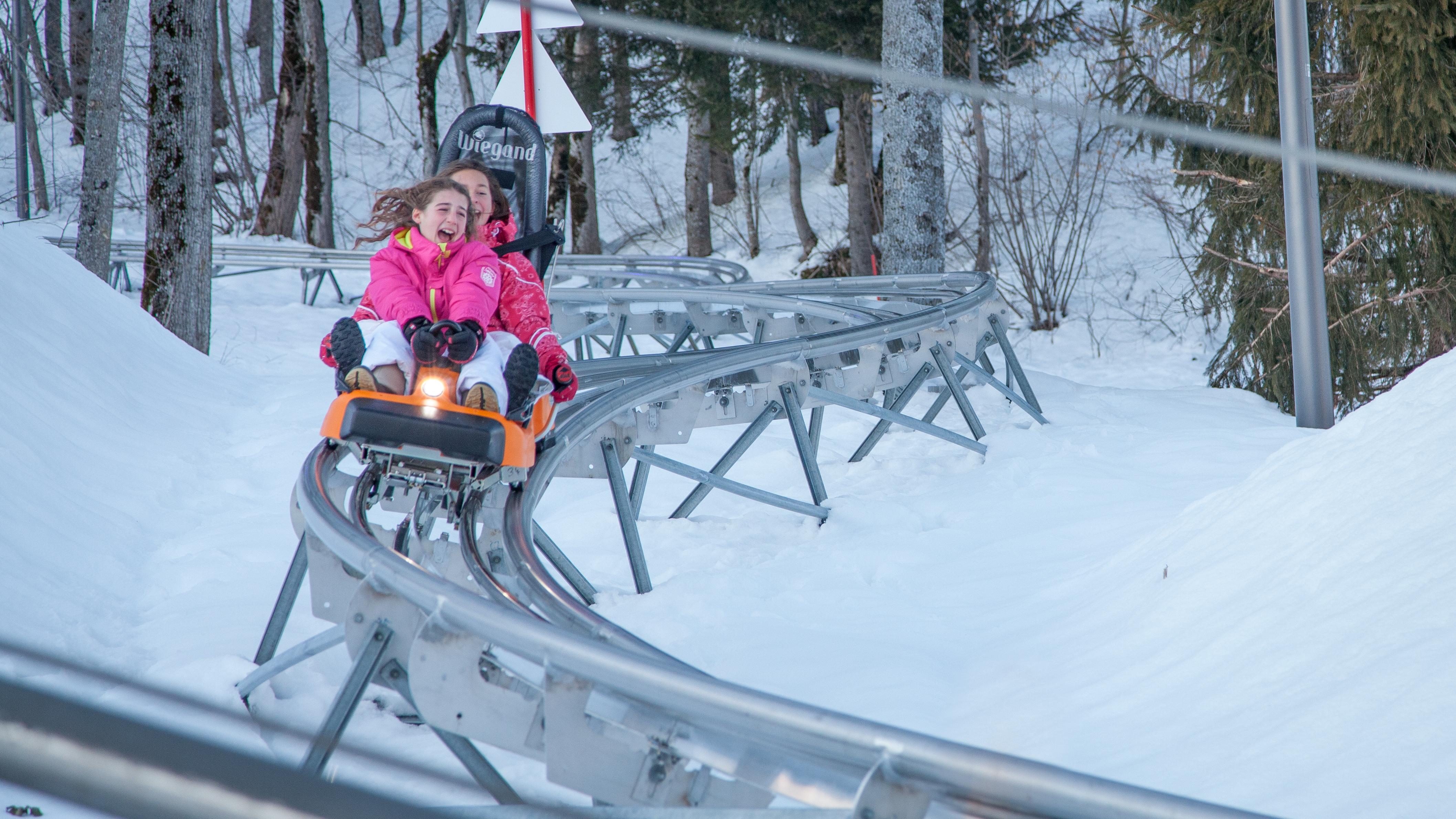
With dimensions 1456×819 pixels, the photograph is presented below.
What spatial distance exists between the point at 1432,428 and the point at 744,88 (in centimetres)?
1236

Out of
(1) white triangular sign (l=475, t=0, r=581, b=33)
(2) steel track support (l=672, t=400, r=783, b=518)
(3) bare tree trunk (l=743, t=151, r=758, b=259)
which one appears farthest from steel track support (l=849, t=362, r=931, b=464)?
(3) bare tree trunk (l=743, t=151, r=758, b=259)

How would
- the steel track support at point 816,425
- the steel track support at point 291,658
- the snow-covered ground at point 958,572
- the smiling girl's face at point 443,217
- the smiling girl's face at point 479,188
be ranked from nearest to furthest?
1. the snow-covered ground at point 958,572
2. the steel track support at point 291,658
3. the smiling girl's face at point 443,217
4. the smiling girl's face at point 479,188
5. the steel track support at point 816,425

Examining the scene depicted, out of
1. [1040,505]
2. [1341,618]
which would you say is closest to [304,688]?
[1341,618]

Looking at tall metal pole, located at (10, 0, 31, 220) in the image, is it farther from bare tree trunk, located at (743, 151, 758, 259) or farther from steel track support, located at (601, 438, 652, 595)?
steel track support, located at (601, 438, 652, 595)

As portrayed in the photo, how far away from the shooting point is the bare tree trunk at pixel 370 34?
101 ft

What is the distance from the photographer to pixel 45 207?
22266 millimetres

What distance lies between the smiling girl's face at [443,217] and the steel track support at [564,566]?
113 cm

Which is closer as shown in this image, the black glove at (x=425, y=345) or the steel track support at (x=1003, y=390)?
the black glove at (x=425, y=345)

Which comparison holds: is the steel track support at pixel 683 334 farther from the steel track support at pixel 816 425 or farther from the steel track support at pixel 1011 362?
the steel track support at pixel 1011 362

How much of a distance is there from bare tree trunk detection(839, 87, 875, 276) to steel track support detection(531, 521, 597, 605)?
40.7ft

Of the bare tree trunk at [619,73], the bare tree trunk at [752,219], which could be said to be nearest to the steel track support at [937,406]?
the bare tree trunk at [619,73]

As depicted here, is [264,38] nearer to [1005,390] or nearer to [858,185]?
[858,185]

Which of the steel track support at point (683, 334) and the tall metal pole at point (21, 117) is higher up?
the tall metal pole at point (21, 117)

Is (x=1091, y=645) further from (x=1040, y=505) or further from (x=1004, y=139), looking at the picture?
(x=1004, y=139)
